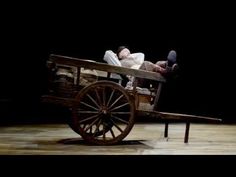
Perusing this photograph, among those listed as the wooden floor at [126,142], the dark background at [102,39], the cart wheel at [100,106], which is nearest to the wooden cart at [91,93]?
the cart wheel at [100,106]

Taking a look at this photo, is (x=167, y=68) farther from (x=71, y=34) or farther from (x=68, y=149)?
(x=71, y=34)

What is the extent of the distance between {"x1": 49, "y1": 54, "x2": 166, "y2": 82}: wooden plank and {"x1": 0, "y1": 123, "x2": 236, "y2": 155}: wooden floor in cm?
86

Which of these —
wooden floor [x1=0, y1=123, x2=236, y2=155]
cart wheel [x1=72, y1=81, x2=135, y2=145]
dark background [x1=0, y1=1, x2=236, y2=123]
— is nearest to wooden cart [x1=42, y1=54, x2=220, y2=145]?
cart wheel [x1=72, y1=81, x2=135, y2=145]

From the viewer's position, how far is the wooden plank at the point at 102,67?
192 inches

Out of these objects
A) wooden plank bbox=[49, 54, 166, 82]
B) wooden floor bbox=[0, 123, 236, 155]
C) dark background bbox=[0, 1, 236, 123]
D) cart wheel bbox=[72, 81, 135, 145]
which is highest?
dark background bbox=[0, 1, 236, 123]

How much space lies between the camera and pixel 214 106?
340 inches

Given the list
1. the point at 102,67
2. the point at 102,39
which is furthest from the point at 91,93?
the point at 102,39

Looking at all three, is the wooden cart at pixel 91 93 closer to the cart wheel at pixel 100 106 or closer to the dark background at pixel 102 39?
the cart wheel at pixel 100 106

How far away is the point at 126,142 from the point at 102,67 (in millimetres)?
1107

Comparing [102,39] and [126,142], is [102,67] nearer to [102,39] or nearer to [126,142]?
[126,142]

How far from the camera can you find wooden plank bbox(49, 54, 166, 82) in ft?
16.0

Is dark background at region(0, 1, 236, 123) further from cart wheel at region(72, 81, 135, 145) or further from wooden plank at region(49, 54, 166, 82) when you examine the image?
cart wheel at region(72, 81, 135, 145)

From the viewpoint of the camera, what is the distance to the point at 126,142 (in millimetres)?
5516

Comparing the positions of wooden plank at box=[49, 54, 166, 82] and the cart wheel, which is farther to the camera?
the cart wheel
